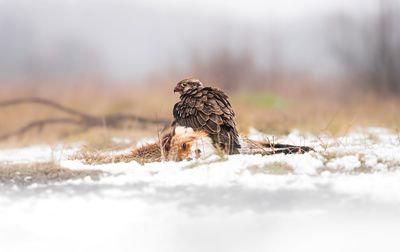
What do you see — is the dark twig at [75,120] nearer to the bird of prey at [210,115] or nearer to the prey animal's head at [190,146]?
the bird of prey at [210,115]

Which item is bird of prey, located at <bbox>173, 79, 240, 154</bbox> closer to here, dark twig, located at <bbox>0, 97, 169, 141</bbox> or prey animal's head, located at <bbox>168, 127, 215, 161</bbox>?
prey animal's head, located at <bbox>168, 127, 215, 161</bbox>

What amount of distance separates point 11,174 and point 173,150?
120 cm

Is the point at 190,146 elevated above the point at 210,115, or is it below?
below

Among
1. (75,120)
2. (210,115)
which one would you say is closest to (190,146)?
(210,115)

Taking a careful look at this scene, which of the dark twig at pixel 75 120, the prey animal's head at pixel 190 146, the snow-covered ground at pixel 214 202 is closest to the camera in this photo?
the snow-covered ground at pixel 214 202

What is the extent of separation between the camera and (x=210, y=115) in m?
5.80

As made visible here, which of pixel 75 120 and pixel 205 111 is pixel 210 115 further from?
pixel 75 120

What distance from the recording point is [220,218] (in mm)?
4250

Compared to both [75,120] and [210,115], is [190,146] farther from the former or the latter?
[75,120]

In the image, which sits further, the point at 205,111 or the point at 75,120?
the point at 75,120

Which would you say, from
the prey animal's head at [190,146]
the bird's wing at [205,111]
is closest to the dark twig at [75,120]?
the bird's wing at [205,111]

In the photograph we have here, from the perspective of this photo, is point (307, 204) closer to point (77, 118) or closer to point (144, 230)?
point (144, 230)

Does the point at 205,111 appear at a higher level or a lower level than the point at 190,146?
higher

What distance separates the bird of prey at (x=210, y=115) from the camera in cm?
575
